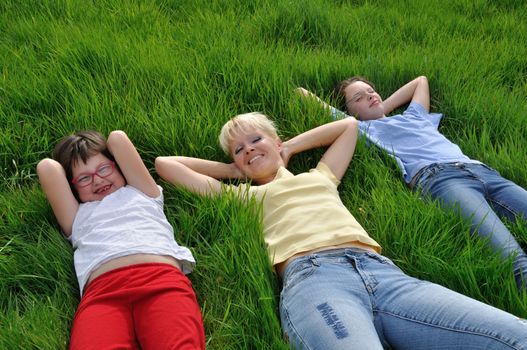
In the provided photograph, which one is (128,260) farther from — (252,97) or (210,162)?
(252,97)

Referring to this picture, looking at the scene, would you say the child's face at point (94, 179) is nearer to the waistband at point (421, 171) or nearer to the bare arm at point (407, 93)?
the waistband at point (421, 171)

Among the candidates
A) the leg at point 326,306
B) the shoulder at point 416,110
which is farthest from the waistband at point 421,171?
the leg at point 326,306

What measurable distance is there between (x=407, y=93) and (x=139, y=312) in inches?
95.9

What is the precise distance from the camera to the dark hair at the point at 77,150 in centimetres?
237

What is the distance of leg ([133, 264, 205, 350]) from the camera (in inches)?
67.9

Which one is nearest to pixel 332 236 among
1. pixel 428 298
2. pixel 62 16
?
pixel 428 298

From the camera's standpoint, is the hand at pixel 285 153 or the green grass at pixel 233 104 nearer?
the green grass at pixel 233 104

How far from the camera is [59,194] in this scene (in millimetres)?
2277

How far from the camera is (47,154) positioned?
8.95ft

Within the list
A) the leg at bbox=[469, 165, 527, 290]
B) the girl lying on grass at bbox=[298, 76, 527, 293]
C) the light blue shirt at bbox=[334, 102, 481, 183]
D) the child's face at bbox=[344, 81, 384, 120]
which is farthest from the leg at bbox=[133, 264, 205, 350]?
the child's face at bbox=[344, 81, 384, 120]

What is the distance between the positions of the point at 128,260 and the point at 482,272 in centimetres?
149

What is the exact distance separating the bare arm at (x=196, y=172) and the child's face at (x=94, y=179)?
0.26 m

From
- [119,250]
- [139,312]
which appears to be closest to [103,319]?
[139,312]

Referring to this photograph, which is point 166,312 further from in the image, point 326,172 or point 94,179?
point 326,172
